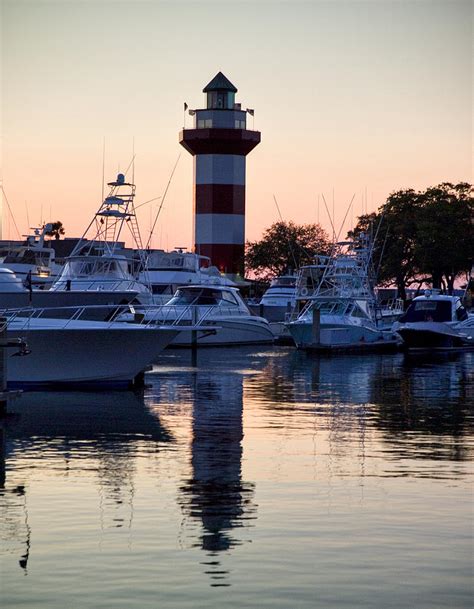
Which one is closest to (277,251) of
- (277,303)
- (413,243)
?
(413,243)

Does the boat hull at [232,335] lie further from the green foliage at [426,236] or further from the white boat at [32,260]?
the green foliage at [426,236]

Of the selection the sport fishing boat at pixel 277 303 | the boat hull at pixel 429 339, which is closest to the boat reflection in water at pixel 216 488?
the boat hull at pixel 429 339

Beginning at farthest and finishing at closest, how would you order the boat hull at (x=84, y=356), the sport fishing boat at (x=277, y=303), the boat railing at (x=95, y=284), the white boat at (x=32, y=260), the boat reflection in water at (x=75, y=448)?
the sport fishing boat at (x=277, y=303) → the white boat at (x=32, y=260) → the boat railing at (x=95, y=284) → the boat hull at (x=84, y=356) → the boat reflection in water at (x=75, y=448)

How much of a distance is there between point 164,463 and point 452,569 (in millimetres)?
7011

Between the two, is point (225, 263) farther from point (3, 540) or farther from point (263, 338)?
point (3, 540)

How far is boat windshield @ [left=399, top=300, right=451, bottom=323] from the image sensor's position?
55562 millimetres

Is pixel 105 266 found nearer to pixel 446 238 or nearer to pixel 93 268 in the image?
pixel 93 268

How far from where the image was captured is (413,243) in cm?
9375

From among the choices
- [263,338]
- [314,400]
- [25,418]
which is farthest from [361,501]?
[263,338]

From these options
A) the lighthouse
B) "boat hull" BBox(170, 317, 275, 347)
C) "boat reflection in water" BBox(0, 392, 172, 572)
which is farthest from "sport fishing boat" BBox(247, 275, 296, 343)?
"boat reflection in water" BBox(0, 392, 172, 572)

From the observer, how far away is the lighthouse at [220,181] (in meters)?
83.2

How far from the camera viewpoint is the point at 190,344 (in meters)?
53.2

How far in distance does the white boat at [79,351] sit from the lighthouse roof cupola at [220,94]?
59038 millimetres

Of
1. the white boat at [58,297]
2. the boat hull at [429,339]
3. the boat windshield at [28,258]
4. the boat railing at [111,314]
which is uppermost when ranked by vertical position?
the boat windshield at [28,258]
